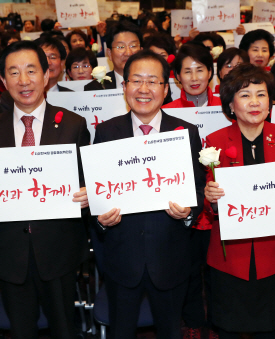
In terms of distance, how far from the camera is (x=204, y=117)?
3.16 metres

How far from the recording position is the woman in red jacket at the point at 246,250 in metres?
2.54

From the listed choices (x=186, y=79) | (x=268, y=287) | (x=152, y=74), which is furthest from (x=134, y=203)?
(x=186, y=79)

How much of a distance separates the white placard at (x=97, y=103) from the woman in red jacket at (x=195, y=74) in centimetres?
40

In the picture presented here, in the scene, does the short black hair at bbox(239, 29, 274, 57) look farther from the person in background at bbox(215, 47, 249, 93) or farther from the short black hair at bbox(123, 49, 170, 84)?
the short black hair at bbox(123, 49, 170, 84)

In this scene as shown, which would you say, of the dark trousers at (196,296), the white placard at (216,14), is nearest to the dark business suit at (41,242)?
the dark trousers at (196,296)

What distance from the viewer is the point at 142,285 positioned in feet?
8.13

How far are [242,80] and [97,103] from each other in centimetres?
136

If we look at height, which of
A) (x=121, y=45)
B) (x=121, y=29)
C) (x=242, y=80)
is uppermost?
(x=121, y=29)

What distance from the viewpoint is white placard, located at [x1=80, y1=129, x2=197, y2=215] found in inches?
88.1

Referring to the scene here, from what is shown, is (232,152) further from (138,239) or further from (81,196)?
(81,196)

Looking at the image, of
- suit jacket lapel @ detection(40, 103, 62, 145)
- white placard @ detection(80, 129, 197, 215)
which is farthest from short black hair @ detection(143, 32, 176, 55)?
white placard @ detection(80, 129, 197, 215)

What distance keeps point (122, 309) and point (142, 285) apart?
0.61 feet

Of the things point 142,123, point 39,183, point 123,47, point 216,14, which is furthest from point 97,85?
point 216,14

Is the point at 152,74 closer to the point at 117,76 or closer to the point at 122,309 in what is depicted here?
the point at 122,309
